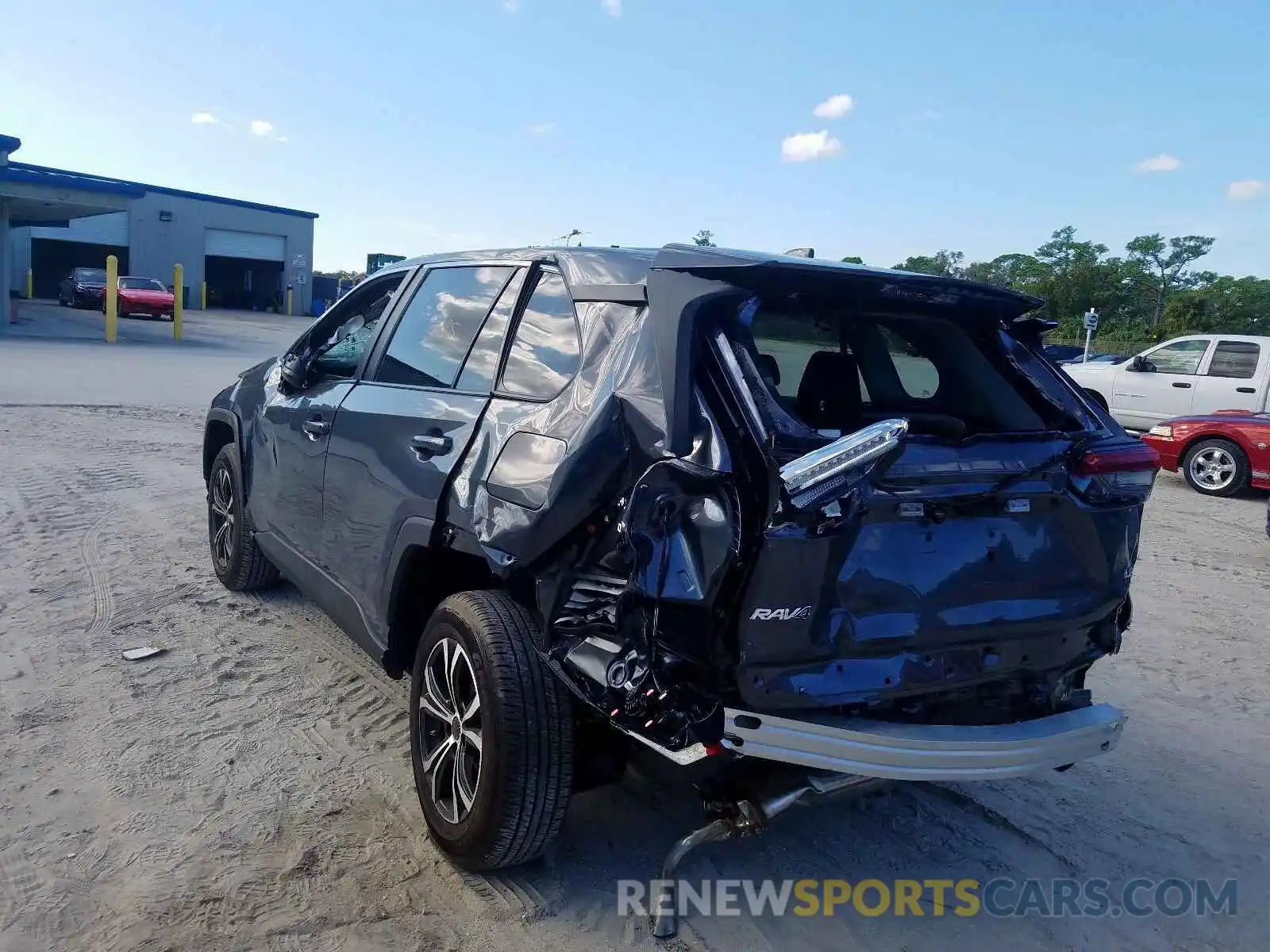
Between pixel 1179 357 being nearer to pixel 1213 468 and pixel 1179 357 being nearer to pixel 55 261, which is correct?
pixel 1213 468

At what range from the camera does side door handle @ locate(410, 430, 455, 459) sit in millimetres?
3244

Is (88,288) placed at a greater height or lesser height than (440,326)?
lesser

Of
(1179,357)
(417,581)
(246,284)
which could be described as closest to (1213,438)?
(1179,357)

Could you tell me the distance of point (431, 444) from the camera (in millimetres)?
3299

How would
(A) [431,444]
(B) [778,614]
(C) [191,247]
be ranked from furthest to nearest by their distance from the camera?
(C) [191,247]
(A) [431,444]
(B) [778,614]

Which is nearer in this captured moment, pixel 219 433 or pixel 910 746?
pixel 910 746

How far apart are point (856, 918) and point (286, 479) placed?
3.09m

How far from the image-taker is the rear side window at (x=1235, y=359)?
13.2 m

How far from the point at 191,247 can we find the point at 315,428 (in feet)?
150

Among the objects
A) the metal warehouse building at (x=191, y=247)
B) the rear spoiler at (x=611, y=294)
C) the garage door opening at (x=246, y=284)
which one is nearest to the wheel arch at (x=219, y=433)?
the rear spoiler at (x=611, y=294)

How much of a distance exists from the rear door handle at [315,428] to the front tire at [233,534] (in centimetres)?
110

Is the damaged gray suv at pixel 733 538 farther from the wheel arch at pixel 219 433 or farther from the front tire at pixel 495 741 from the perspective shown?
the wheel arch at pixel 219 433

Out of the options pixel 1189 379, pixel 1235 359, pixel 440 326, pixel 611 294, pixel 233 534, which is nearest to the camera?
pixel 611 294

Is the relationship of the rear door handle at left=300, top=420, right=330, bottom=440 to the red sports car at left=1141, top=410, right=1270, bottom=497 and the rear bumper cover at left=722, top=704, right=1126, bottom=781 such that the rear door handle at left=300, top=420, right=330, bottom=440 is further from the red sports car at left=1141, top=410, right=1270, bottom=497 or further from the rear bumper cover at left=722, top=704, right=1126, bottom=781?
the red sports car at left=1141, top=410, right=1270, bottom=497
